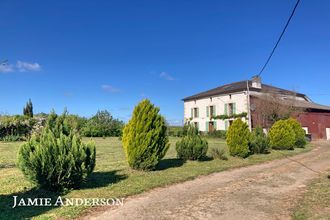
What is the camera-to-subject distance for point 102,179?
7617mm

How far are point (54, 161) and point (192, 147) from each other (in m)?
6.28

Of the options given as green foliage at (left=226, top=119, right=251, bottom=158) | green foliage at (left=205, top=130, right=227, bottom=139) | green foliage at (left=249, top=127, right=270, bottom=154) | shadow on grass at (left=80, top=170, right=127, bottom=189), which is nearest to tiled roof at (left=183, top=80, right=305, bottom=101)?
green foliage at (left=205, top=130, right=227, bottom=139)

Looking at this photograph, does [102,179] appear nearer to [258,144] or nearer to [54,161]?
[54,161]

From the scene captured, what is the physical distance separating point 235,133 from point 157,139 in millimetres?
→ 5374

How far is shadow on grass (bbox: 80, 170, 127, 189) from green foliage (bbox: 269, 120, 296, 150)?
38.7 feet

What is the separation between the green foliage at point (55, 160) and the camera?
5965 millimetres

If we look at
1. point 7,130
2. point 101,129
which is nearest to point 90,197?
point 7,130

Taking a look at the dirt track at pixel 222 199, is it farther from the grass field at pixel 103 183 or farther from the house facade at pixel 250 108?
the house facade at pixel 250 108

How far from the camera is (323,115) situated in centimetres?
3366

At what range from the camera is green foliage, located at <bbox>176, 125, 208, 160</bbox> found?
11.3 metres

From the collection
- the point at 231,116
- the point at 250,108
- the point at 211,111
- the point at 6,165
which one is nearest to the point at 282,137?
the point at 250,108

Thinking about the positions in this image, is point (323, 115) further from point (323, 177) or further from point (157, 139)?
point (157, 139)

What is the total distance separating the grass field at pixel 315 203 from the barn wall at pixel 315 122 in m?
26.3

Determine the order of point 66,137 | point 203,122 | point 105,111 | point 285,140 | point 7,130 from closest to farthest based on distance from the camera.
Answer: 1. point 66,137
2. point 285,140
3. point 7,130
4. point 105,111
5. point 203,122
